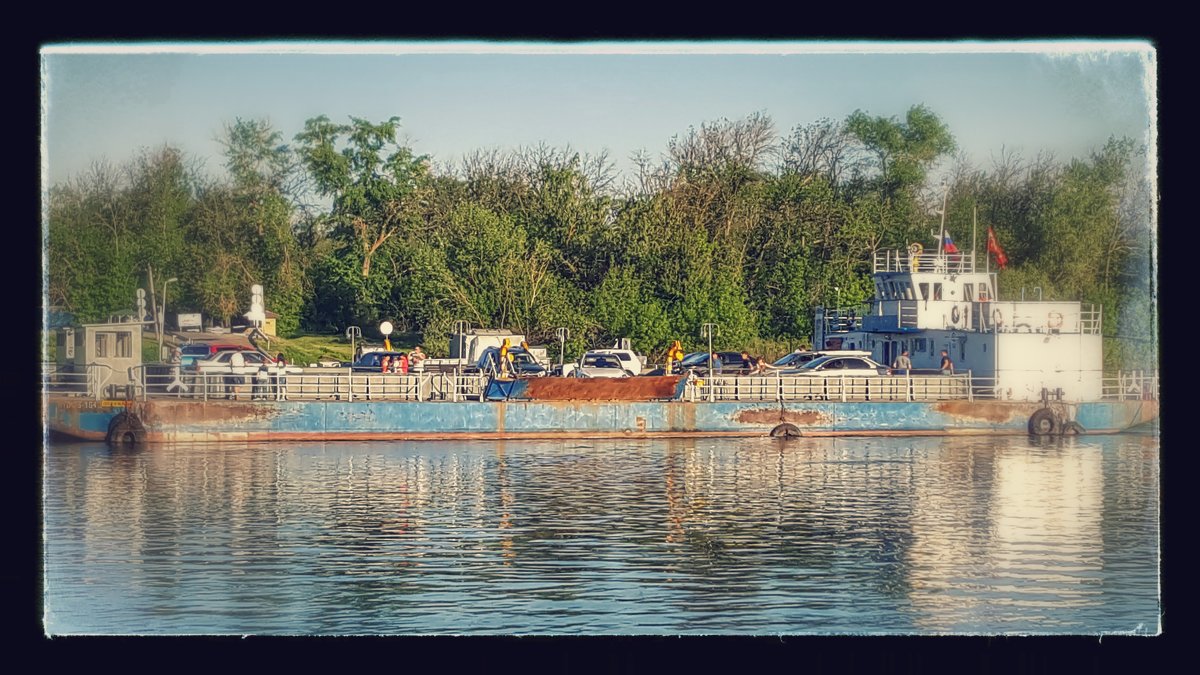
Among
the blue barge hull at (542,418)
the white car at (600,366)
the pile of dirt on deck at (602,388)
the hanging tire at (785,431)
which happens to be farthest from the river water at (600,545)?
the white car at (600,366)

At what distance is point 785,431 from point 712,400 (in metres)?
2.54

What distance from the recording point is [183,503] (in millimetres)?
36688

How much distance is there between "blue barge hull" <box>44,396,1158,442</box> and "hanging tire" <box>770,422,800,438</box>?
5 centimetres

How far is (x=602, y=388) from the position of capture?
5484 cm

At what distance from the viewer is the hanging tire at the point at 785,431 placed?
55.2 m

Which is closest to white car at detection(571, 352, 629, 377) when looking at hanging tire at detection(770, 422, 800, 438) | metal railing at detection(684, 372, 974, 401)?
metal railing at detection(684, 372, 974, 401)

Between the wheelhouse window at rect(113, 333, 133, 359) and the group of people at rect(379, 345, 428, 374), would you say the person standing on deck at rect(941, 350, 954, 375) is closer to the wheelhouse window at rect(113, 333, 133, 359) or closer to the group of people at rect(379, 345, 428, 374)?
the group of people at rect(379, 345, 428, 374)

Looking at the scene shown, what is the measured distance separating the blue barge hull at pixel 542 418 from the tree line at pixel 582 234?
9.81 meters

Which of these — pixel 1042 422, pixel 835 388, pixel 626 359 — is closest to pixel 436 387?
pixel 626 359

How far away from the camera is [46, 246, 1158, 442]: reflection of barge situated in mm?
53531

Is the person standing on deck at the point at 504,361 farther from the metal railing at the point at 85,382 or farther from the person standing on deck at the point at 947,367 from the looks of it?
the person standing on deck at the point at 947,367

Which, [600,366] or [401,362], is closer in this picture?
[401,362]

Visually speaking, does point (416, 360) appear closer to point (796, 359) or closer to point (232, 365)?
point (232, 365)

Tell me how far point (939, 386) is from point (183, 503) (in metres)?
28.7
